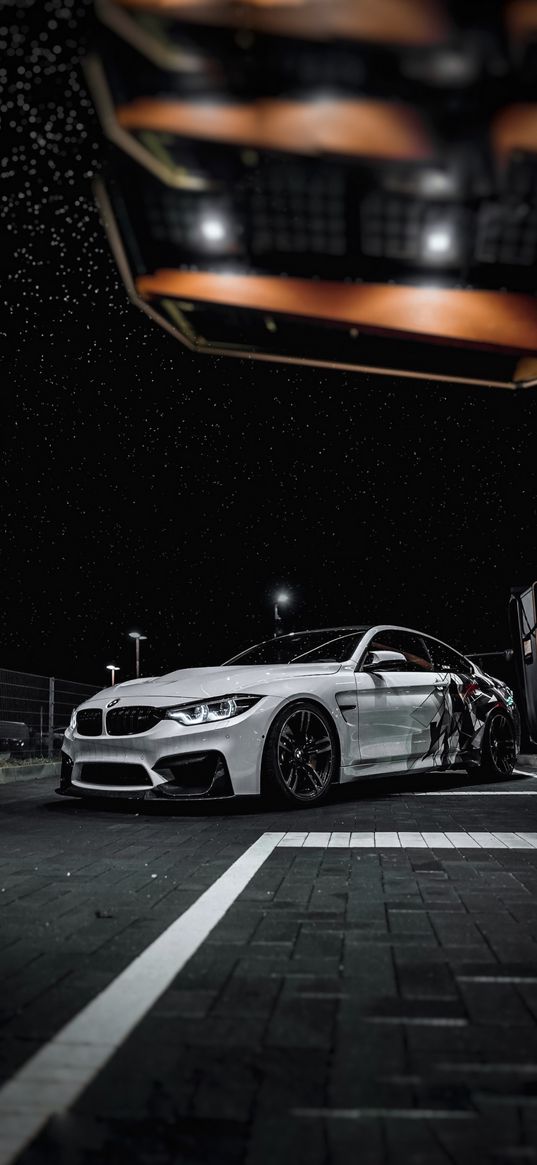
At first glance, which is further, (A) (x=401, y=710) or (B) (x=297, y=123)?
(A) (x=401, y=710)

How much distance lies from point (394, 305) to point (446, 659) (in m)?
3.67

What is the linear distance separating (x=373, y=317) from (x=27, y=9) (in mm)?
3779

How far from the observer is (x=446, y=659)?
31.6 feet

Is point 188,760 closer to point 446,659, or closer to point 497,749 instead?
point 446,659

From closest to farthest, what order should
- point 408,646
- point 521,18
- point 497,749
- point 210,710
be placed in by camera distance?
point 521,18
point 210,710
point 408,646
point 497,749

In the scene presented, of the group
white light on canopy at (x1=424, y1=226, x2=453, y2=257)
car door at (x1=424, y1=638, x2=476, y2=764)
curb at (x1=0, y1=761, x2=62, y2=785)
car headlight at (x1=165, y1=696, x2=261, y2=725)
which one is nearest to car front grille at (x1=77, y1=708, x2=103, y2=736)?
car headlight at (x1=165, y1=696, x2=261, y2=725)

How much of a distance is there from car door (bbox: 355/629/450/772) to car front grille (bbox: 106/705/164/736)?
75.7 inches

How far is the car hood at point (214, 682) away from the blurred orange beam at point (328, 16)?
14.6 feet

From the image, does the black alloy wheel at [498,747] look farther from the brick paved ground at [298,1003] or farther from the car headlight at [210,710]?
the brick paved ground at [298,1003]

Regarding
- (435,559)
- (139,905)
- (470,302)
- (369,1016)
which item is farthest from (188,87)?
(435,559)

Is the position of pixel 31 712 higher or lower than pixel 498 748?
higher

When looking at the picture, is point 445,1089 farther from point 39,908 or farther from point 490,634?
point 490,634

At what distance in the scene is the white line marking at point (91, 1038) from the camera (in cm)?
185

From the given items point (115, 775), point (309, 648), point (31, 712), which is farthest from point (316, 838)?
point (31, 712)
